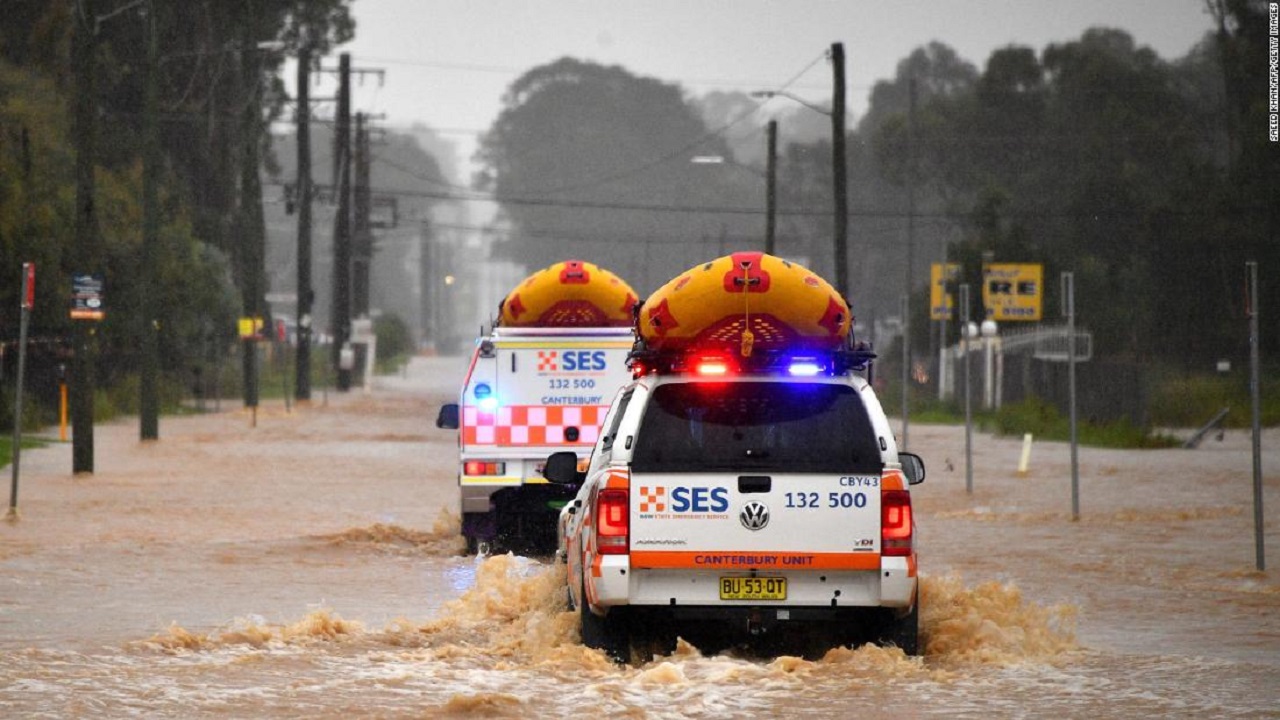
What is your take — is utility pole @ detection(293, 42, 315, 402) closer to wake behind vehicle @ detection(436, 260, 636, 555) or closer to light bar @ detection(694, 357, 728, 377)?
wake behind vehicle @ detection(436, 260, 636, 555)

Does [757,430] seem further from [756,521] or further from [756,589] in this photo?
[756,589]

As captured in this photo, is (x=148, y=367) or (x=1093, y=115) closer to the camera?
(x=148, y=367)

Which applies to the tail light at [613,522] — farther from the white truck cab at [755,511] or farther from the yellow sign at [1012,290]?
the yellow sign at [1012,290]

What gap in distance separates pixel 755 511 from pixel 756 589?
388mm

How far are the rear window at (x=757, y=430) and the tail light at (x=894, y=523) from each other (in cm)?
16

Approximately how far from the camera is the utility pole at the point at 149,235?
35.0 m

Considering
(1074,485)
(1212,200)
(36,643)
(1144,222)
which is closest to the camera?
(36,643)

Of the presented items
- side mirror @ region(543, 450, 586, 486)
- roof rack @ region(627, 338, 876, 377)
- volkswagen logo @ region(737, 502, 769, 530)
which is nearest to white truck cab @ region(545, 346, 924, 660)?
volkswagen logo @ region(737, 502, 769, 530)

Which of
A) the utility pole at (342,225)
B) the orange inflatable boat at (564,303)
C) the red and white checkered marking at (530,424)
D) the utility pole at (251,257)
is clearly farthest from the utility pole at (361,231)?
the red and white checkered marking at (530,424)

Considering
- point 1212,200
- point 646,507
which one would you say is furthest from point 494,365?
point 1212,200

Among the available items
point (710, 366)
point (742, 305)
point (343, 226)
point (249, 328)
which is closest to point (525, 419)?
point (742, 305)

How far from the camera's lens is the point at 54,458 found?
3256 cm

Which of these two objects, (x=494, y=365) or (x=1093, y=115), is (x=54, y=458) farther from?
(x=1093, y=115)

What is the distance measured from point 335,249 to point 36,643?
58723mm
